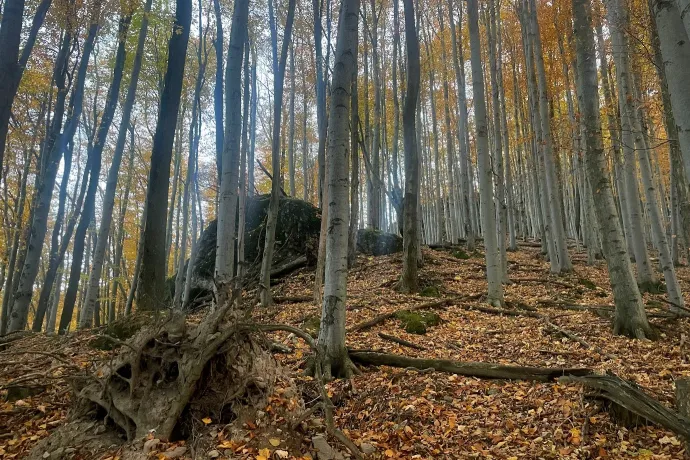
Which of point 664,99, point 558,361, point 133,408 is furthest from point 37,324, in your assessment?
point 664,99

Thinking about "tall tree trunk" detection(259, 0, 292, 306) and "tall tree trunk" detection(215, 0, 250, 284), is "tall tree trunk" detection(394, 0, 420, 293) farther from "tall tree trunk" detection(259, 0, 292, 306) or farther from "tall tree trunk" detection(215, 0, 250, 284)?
"tall tree trunk" detection(215, 0, 250, 284)

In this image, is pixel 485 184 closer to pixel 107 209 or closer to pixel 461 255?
pixel 461 255

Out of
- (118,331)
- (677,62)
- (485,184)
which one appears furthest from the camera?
(485,184)

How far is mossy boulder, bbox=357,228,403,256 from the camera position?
1306cm

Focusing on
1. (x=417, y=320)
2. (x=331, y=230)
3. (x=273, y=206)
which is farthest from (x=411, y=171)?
(x=331, y=230)

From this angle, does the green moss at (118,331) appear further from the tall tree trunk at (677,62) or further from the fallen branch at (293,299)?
the tall tree trunk at (677,62)

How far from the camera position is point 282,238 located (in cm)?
1177

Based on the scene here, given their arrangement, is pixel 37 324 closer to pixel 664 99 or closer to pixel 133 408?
pixel 133 408

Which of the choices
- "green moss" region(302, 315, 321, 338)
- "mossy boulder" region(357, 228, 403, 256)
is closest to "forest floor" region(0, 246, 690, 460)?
"green moss" region(302, 315, 321, 338)

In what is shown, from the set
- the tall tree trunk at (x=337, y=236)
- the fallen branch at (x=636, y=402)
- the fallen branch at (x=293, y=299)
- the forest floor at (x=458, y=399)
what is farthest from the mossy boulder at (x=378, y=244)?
the fallen branch at (x=636, y=402)

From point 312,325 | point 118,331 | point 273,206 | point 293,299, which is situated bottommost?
point 312,325

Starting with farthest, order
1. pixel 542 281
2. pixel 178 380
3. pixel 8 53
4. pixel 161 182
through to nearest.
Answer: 1. pixel 542 281
2. pixel 161 182
3. pixel 8 53
4. pixel 178 380

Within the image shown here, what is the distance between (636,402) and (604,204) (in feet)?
9.68

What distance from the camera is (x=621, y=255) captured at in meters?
4.90
